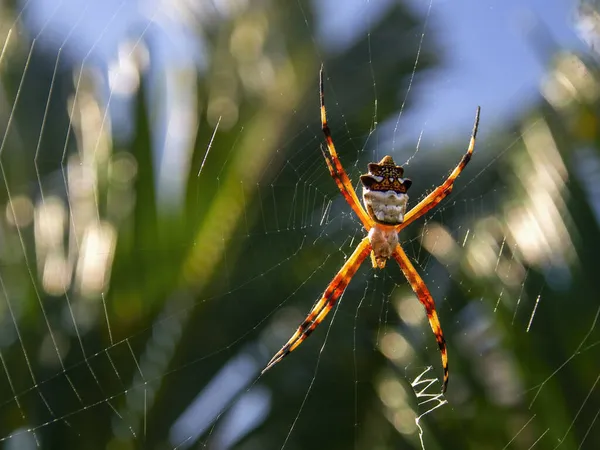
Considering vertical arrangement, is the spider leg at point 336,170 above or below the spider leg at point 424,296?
above

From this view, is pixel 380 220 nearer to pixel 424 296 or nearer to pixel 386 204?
pixel 386 204

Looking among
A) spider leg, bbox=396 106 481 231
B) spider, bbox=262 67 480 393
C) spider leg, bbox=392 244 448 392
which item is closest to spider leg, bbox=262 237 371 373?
spider, bbox=262 67 480 393

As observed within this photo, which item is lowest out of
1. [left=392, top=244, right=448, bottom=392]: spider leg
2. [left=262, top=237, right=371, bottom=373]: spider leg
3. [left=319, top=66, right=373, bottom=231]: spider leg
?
[left=392, top=244, right=448, bottom=392]: spider leg

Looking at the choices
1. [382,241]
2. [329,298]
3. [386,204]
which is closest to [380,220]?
[386,204]

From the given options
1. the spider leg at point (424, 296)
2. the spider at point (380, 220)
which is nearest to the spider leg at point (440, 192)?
the spider at point (380, 220)

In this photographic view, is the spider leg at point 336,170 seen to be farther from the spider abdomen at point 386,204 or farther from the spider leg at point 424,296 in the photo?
the spider leg at point 424,296

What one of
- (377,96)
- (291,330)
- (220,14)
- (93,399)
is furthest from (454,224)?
(93,399)

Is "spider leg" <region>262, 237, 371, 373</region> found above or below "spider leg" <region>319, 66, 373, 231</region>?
below

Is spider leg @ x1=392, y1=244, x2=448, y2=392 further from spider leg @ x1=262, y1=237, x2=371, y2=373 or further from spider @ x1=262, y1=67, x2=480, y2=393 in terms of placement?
spider leg @ x1=262, y1=237, x2=371, y2=373
